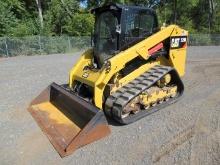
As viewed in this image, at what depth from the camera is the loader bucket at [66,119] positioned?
16.3ft

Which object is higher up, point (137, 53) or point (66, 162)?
point (137, 53)

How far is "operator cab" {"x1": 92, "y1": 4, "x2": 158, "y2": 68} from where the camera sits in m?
6.33

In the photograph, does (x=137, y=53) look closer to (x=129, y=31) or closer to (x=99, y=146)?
(x=129, y=31)

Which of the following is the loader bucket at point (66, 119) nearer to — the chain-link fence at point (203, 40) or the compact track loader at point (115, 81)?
the compact track loader at point (115, 81)

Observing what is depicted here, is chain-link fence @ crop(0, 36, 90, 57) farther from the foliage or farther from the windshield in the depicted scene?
the windshield

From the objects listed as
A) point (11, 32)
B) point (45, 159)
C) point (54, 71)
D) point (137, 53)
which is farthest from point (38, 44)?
point (45, 159)

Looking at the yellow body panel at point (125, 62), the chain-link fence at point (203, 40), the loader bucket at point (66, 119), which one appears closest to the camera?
the loader bucket at point (66, 119)

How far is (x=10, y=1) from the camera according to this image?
25781mm

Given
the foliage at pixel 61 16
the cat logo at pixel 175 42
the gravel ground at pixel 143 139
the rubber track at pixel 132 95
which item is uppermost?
the foliage at pixel 61 16

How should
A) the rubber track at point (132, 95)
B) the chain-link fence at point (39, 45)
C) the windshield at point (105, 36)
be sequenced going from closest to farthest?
1. the rubber track at point (132, 95)
2. the windshield at point (105, 36)
3. the chain-link fence at point (39, 45)

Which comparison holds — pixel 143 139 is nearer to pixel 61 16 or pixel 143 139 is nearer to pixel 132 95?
pixel 132 95

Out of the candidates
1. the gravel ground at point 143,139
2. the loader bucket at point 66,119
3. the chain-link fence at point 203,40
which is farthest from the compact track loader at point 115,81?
the chain-link fence at point 203,40

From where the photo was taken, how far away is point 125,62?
19.8 feet

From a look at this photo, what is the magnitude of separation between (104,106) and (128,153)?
1501 mm
